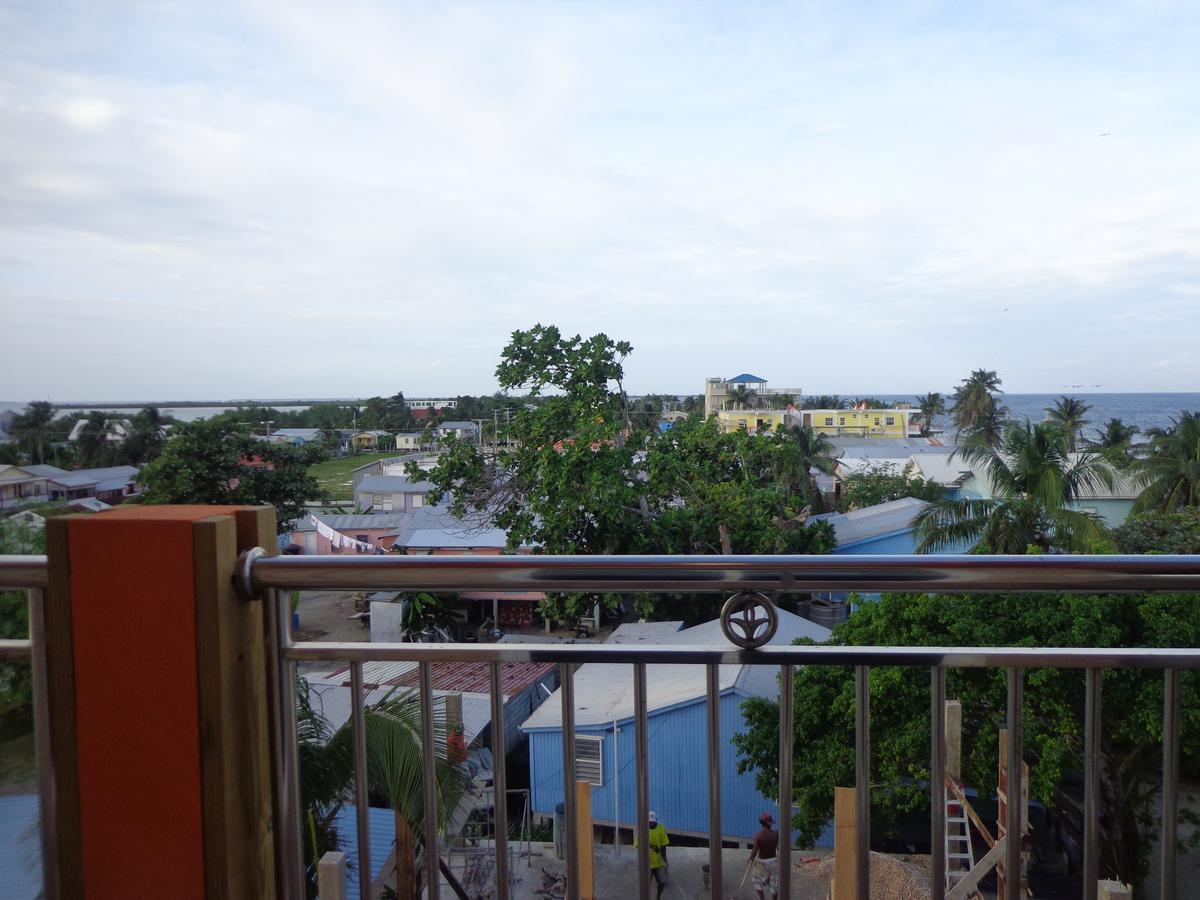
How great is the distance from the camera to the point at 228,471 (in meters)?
8.26

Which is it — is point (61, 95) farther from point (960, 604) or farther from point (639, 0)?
point (960, 604)

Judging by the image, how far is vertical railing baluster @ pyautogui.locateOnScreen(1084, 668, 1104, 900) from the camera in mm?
1078

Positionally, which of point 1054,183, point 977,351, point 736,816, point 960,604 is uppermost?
point 1054,183

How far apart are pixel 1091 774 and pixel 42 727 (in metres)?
1.54

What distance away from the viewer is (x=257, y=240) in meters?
18.1

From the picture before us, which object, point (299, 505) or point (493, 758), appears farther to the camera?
point (299, 505)

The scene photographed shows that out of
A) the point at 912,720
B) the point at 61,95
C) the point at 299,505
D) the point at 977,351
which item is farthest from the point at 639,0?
the point at 977,351

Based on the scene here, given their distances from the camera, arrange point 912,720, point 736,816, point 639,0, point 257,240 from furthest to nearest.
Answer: point 257,240 < point 639,0 < point 912,720 < point 736,816

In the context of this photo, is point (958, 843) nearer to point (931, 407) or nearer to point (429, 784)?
point (429, 784)

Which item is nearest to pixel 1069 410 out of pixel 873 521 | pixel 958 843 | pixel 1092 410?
pixel 1092 410

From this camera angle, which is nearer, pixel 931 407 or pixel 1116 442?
pixel 1116 442

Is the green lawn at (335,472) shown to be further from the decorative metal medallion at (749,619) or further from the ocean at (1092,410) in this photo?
the decorative metal medallion at (749,619)

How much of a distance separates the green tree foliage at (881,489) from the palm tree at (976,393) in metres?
15.3

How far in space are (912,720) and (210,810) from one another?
5852 mm
